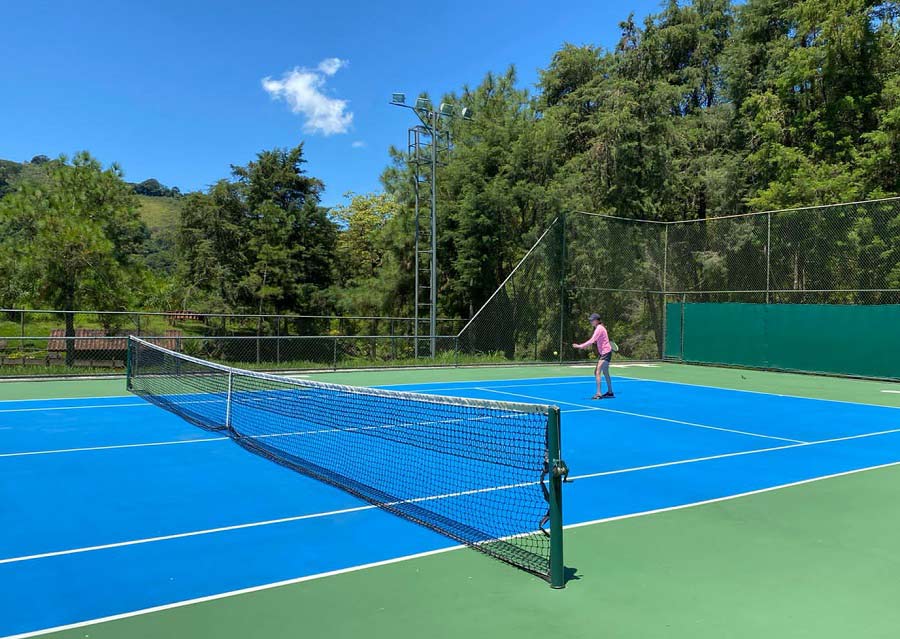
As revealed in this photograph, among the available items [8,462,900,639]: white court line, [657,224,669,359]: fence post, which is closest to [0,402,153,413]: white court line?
[8,462,900,639]: white court line

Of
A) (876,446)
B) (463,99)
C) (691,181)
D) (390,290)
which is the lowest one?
(876,446)

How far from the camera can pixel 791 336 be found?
21.2m

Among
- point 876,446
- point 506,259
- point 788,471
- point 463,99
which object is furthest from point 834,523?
point 463,99

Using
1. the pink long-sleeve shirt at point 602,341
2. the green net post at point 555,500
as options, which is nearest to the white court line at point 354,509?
the green net post at point 555,500

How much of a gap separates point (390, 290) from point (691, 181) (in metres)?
15.1

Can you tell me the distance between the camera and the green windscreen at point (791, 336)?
62.7 feet

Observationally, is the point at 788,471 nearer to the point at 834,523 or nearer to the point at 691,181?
the point at 834,523

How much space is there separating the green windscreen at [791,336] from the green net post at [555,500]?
60.3ft

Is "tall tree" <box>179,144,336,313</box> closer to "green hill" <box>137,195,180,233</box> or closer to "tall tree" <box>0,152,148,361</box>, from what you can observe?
"tall tree" <box>0,152,148,361</box>

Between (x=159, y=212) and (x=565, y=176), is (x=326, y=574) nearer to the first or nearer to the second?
(x=565, y=176)

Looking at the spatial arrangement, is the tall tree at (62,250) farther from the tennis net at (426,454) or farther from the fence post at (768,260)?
the fence post at (768,260)

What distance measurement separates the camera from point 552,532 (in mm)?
4375

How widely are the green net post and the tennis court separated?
0.42 feet

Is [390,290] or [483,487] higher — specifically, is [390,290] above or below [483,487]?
above
